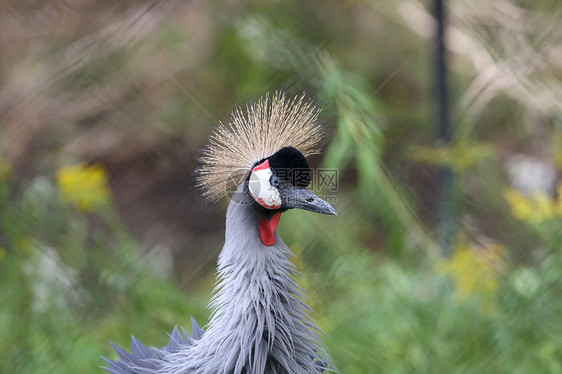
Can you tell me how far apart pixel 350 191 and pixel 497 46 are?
2.28ft

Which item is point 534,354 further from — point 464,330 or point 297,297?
point 297,297

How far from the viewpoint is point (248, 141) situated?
1.44 metres

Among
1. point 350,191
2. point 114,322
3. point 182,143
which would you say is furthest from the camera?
point 182,143

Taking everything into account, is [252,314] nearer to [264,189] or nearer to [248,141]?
[264,189]

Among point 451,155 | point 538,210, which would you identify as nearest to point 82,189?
point 451,155

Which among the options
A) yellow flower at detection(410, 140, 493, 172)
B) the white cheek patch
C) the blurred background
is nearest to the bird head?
the white cheek patch

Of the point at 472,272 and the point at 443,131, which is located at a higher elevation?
the point at 443,131

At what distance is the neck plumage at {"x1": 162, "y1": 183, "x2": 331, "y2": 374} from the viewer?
4.38 ft

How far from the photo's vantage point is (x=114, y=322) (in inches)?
86.3

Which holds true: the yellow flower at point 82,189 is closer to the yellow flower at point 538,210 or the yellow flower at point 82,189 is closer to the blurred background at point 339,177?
A: the blurred background at point 339,177

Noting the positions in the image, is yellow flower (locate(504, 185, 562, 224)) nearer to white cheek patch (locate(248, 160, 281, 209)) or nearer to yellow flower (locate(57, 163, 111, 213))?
white cheek patch (locate(248, 160, 281, 209))

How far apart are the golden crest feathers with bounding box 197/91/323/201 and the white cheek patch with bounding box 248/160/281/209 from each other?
6cm

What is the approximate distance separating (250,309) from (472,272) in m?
1.09

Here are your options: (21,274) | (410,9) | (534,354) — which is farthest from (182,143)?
(534,354)
